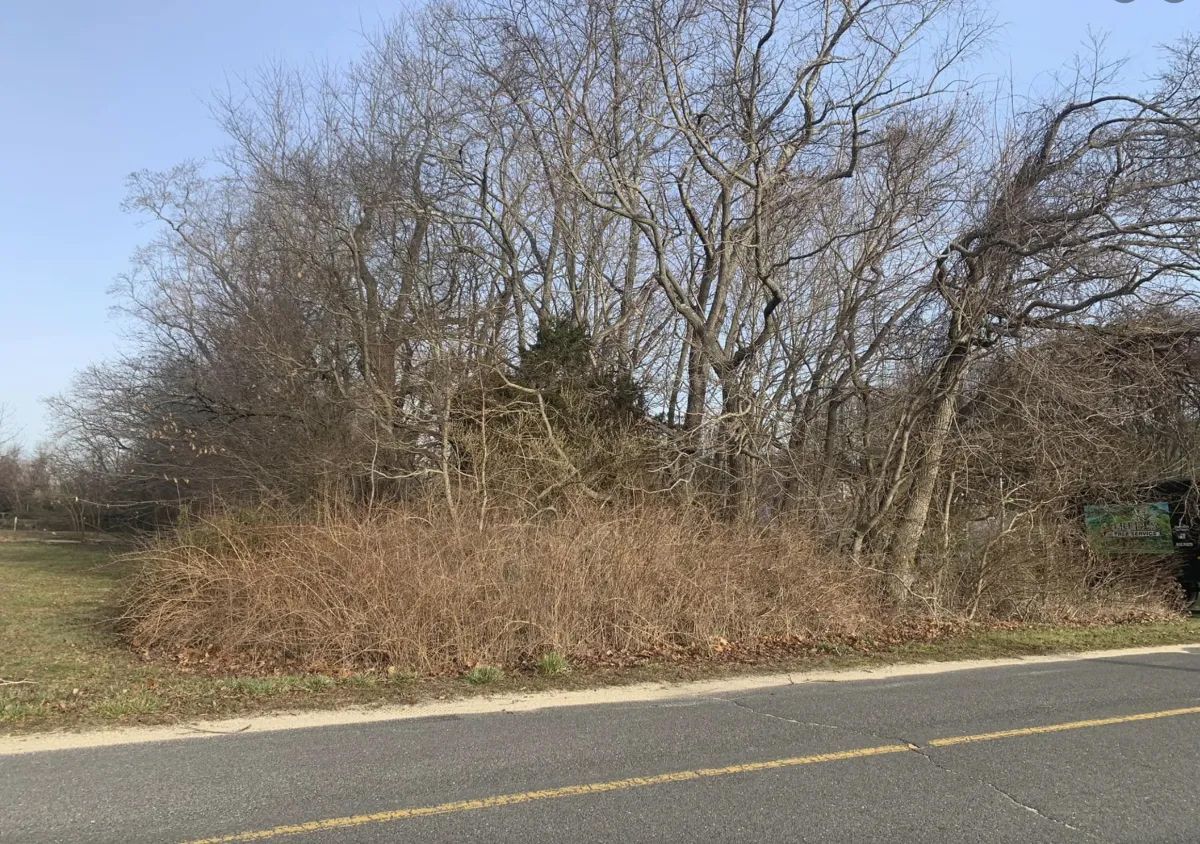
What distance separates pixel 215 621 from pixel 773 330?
11.5 m

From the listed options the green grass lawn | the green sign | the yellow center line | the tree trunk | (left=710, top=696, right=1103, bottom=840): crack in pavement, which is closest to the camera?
the yellow center line

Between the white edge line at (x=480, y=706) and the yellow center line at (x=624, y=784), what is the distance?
2221mm

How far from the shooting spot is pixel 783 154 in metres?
15.6

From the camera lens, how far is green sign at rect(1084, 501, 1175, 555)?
52.5 feet

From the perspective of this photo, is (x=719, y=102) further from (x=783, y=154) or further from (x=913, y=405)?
(x=913, y=405)

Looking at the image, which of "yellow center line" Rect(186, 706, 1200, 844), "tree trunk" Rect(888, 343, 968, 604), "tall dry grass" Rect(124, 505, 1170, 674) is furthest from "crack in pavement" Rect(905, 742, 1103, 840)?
"tree trunk" Rect(888, 343, 968, 604)

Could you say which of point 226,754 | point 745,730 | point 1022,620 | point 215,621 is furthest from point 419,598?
point 1022,620

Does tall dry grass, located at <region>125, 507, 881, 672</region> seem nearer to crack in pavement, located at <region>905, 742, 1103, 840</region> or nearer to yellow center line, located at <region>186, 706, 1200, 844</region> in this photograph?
yellow center line, located at <region>186, 706, 1200, 844</region>

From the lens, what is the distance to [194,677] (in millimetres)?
8406

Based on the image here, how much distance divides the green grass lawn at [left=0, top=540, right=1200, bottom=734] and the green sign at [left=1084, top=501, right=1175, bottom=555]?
8.04 feet

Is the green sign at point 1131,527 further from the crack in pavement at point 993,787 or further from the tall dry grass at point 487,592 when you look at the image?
the crack in pavement at point 993,787

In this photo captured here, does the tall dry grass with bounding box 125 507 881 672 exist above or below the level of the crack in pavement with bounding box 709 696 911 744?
above

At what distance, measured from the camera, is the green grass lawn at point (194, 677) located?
7.01 meters

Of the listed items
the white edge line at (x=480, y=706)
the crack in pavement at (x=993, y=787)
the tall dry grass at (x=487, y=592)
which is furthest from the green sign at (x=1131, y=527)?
the crack in pavement at (x=993, y=787)
